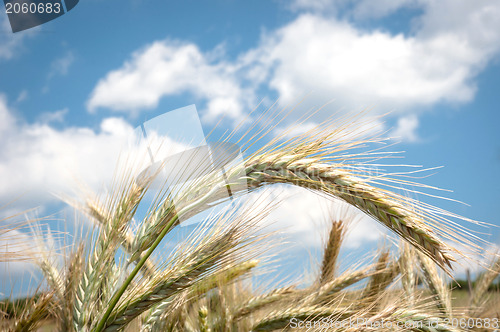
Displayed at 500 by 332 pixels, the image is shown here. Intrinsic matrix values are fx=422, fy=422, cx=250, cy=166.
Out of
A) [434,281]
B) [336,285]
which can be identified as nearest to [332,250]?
[336,285]

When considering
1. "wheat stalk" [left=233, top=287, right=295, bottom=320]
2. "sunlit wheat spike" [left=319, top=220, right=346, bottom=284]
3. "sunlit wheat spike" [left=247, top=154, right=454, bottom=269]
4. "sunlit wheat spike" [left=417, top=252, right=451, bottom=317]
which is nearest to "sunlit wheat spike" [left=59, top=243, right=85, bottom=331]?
"sunlit wheat spike" [left=247, top=154, right=454, bottom=269]

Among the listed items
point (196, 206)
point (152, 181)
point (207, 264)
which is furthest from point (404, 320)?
point (152, 181)

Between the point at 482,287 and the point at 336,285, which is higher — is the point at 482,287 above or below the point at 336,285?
below

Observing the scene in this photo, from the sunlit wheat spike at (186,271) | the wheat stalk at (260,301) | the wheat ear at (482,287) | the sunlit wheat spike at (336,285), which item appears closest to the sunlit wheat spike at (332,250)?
the sunlit wheat spike at (336,285)

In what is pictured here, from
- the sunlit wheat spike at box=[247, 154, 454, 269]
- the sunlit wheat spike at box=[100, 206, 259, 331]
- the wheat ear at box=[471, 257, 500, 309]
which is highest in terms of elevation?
the sunlit wheat spike at box=[247, 154, 454, 269]

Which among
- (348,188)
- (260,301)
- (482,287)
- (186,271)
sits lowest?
(482,287)

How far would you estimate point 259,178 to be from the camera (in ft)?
4.47

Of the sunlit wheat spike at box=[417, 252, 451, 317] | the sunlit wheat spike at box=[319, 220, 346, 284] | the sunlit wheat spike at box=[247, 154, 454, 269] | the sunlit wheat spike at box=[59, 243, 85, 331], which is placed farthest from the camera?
the sunlit wheat spike at box=[319, 220, 346, 284]

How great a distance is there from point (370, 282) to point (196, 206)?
1.80m

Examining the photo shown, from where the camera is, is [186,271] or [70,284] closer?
[186,271]

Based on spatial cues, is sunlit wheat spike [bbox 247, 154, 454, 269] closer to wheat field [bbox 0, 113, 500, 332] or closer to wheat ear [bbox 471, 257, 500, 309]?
wheat field [bbox 0, 113, 500, 332]

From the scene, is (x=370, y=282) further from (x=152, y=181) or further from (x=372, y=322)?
(x=152, y=181)

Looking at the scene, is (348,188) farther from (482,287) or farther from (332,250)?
(482,287)

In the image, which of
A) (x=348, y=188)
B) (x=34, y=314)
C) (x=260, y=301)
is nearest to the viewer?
(x=348, y=188)
